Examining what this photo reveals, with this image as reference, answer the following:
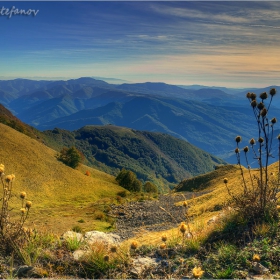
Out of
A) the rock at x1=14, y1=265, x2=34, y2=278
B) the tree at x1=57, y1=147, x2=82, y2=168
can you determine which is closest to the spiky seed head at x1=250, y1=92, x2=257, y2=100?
the rock at x1=14, y1=265, x2=34, y2=278

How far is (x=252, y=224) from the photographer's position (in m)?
6.96

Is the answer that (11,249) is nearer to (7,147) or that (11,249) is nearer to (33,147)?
(7,147)

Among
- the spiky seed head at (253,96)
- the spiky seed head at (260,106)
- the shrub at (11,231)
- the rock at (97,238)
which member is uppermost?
the spiky seed head at (253,96)

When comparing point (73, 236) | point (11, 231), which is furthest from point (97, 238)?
point (11, 231)

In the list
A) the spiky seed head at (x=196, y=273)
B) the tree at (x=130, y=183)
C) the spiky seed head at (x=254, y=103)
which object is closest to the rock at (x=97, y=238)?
the spiky seed head at (x=196, y=273)

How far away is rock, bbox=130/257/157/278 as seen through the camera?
19.2 ft

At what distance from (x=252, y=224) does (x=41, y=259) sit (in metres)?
5.34

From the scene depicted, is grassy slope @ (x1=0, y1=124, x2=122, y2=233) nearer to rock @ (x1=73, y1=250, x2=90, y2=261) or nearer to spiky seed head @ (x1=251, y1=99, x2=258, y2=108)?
rock @ (x1=73, y1=250, x2=90, y2=261)

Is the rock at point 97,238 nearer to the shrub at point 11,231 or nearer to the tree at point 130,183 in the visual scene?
the shrub at point 11,231

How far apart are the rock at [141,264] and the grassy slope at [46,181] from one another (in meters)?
34.3

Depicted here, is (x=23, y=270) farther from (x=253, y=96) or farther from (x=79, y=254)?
(x=253, y=96)

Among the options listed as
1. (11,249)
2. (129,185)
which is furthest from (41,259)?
(129,185)

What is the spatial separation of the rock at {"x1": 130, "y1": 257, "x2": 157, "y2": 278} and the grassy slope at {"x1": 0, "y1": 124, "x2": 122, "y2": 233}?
3428 cm

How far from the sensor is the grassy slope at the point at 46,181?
47.1 metres
